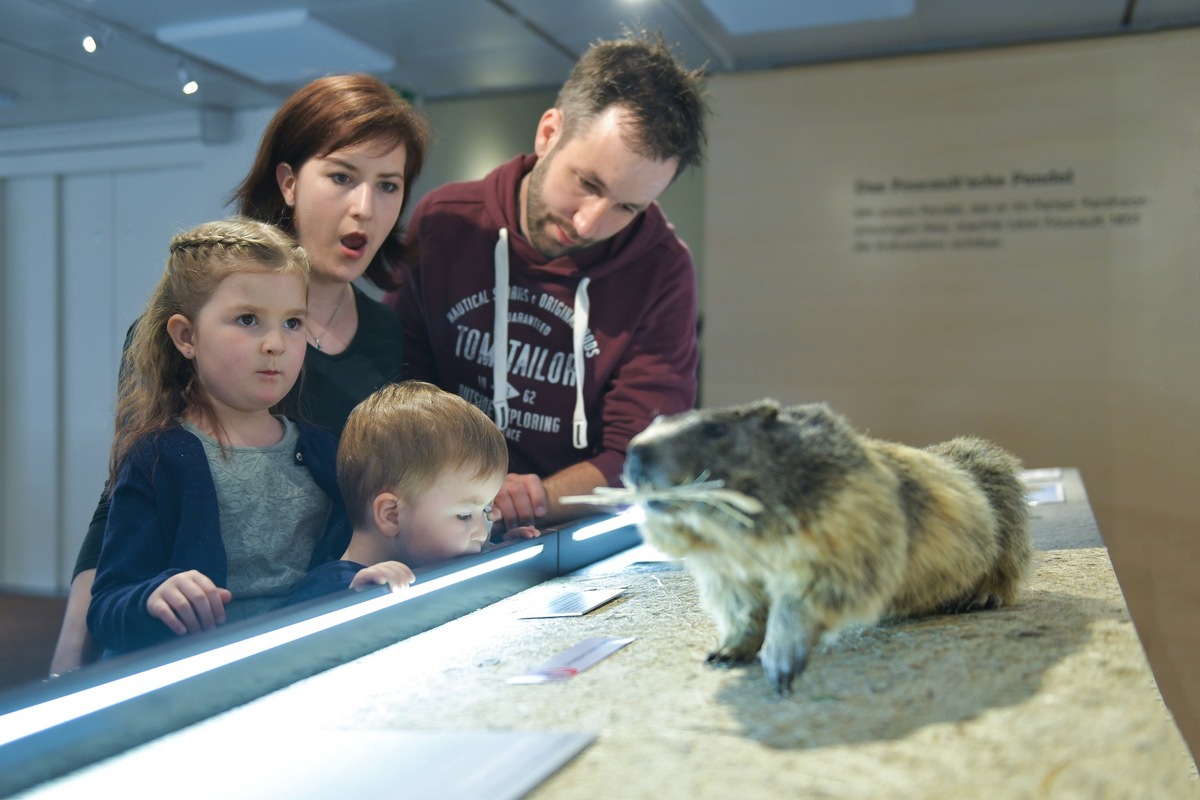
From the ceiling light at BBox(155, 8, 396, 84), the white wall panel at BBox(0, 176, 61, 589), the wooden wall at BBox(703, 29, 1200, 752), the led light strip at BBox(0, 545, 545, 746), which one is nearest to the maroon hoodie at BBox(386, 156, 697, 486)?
the ceiling light at BBox(155, 8, 396, 84)

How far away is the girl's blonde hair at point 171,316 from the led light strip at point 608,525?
0.62 m

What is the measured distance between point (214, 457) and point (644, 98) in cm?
105

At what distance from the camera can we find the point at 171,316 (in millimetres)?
905

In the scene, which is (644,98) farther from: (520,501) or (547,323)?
(520,501)

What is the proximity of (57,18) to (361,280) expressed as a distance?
41 centimetres

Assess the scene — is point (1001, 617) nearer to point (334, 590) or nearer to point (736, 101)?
point (334, 590)

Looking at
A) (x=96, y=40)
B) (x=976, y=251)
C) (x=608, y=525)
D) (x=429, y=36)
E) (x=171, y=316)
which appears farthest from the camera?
(x=976, y=251)

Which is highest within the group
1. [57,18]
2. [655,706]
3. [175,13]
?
[175,13]

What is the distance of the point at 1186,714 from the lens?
2.22 meters

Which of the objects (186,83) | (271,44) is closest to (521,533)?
(186,83)

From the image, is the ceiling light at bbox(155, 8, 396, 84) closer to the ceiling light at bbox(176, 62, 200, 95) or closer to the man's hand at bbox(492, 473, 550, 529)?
the ceiling light at bbox(176, 62, 200, 95)

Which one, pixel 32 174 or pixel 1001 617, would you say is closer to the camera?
pixel 32 174

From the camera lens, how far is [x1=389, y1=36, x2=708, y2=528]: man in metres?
1.55

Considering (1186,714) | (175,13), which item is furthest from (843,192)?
(175,13)
